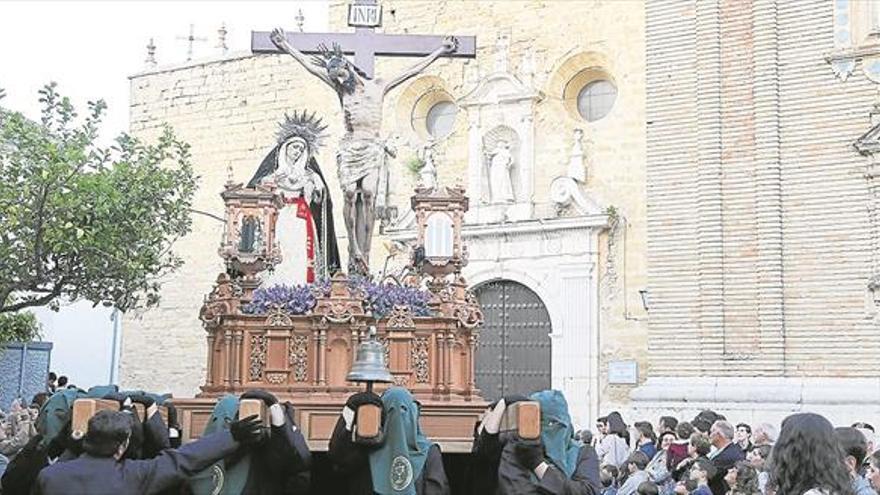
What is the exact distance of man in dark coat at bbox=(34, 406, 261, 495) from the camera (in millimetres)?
4668

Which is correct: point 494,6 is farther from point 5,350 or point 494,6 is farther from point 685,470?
point 685,470

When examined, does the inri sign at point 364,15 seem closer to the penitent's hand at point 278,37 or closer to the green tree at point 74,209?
the penitent's hand at point 278,37

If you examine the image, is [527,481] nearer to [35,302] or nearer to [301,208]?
[301,208]

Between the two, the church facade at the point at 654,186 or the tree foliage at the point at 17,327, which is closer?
the church facade at the point at 654,186

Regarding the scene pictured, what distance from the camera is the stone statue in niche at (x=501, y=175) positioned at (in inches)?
742

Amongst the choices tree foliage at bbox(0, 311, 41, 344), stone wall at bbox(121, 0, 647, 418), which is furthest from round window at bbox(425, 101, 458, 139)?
tree foliage at bbox(0, 311, 41, 344)

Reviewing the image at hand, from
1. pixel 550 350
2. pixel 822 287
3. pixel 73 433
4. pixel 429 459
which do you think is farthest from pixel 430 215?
pixel 550 350

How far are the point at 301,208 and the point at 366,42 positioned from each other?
59.2 inches

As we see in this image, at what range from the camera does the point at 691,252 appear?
16.6 m

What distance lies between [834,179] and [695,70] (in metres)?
2.50

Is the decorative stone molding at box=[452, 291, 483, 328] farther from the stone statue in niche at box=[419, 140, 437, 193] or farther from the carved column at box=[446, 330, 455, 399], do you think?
the stone statue in niche at box=[419, 140, 437, 193]

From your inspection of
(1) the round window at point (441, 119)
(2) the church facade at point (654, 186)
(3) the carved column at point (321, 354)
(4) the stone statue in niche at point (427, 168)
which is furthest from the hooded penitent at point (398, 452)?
(1) the round window at point (441, 119)

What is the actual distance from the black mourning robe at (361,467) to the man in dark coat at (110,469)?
1028 mm

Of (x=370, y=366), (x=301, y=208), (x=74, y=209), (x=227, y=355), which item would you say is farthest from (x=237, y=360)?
(x=74, y=209)
